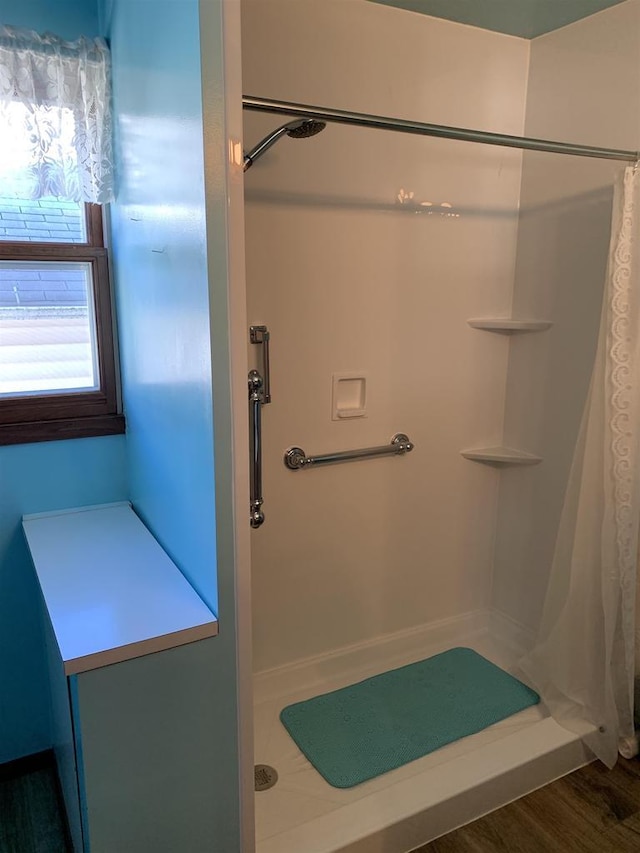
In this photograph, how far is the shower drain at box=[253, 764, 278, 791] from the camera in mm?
1797

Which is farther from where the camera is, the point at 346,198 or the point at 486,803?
the point at 346,198

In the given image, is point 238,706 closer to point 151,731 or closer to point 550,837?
point 151,731

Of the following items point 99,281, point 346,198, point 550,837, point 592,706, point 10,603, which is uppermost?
point 346,198

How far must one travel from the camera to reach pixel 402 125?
4.84 ft

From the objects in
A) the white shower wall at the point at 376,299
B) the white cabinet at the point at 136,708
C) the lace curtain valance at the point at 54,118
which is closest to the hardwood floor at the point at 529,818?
the white cabinet at the point at 136,708

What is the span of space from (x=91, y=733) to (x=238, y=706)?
30 cm

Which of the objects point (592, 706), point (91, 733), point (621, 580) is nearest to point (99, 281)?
point (91, 733)

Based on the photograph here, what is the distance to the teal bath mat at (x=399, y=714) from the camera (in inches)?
74.8

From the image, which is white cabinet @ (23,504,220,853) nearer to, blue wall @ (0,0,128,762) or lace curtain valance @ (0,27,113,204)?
blue wall @ (0,0,128,762)

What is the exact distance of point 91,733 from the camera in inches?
47.4

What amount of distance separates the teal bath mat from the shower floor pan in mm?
35

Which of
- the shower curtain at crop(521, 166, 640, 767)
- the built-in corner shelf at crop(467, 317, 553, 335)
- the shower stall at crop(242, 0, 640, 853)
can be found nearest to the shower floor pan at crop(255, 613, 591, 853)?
the shower stall at crop(242, 0, 640, 853)

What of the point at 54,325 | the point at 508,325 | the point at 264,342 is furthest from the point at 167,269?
the point at 508,325

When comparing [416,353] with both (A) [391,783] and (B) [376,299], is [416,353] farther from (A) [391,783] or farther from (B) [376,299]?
(A) [391,783]
